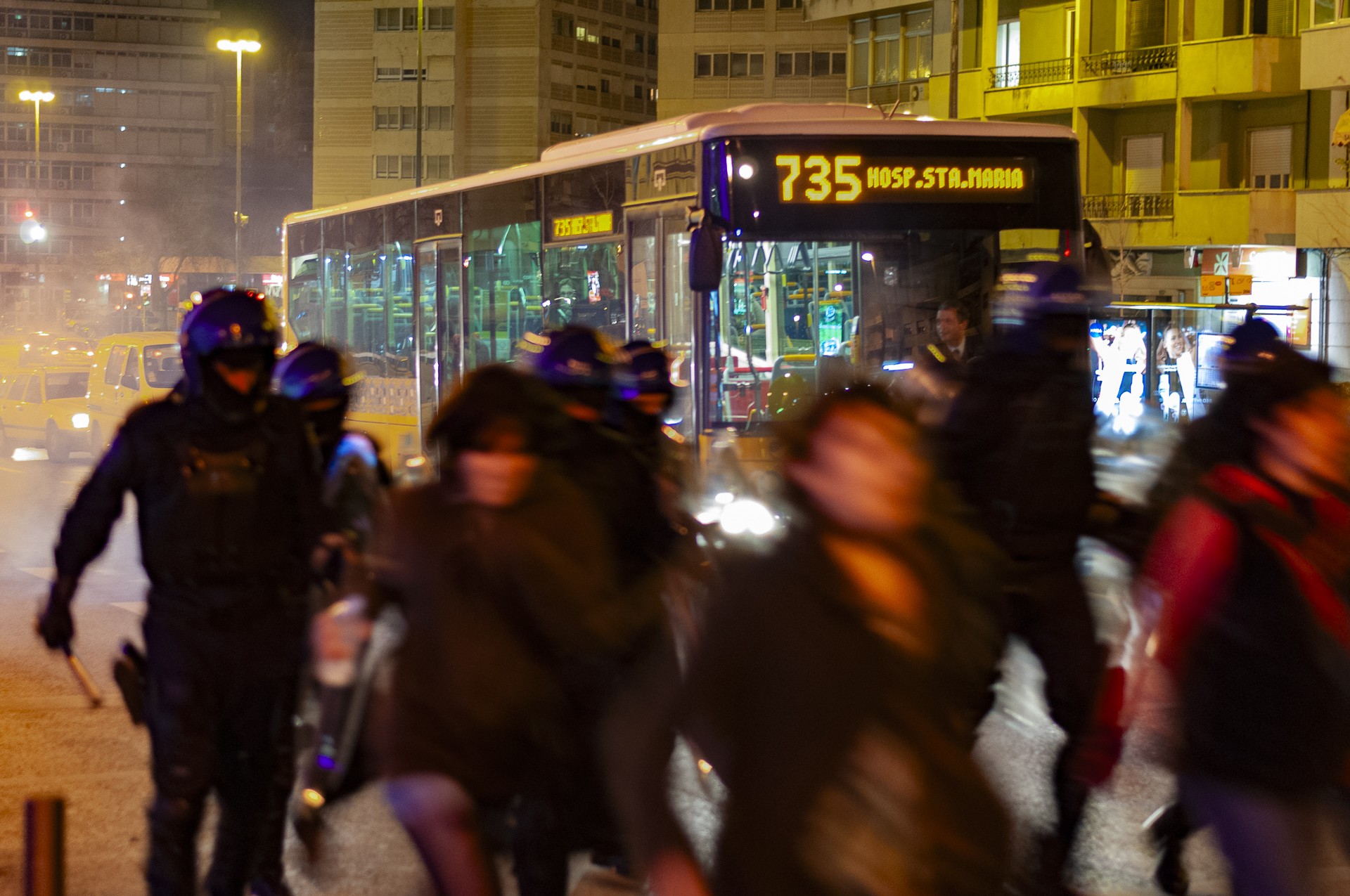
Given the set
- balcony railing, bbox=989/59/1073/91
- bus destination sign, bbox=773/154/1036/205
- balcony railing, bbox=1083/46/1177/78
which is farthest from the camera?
balcony railing, bbox=989/59/1073/91

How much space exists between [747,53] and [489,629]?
6619 cm

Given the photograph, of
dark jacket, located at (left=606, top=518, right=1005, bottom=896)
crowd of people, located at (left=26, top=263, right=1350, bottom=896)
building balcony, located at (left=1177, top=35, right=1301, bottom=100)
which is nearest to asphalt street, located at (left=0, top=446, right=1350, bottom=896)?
crowd of people, located at (left=26, top=263, right=1350, bottom=896)

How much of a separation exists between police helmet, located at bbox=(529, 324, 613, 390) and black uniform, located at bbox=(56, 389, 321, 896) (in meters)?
0.94

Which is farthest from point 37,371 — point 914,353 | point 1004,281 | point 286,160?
point 286,160

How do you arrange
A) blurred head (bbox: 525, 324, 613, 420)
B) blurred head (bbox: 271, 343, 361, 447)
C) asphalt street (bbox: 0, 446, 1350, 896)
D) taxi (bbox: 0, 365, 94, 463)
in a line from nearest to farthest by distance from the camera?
blurred head (bbox: 525, 324, 613, 420) → asphalt street (bbox: 0, 446, 1350, 896) → blurred head (bbox: 271, 343, 361, 447) → taxi (bbox: 0, 365, 94, 463)

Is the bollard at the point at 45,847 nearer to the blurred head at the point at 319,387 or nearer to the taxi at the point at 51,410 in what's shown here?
the blurred head at the point at 319,387

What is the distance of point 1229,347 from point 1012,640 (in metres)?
1.58

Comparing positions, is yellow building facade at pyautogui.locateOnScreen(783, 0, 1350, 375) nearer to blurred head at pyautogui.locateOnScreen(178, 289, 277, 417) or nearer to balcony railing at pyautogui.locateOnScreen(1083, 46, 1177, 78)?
balcony railing at pyautogui.locateOnScreen(1083, 46, 1177, 78)

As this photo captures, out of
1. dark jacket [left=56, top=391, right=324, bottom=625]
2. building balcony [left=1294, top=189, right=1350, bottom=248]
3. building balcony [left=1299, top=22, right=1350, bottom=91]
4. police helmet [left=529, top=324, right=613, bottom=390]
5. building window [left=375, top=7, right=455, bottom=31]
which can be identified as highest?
building window [left=375, top=7, right=455, bottom=31]

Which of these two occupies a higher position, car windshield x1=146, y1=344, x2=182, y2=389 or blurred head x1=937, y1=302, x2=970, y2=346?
blurred head x1=937, y1=302, x2=970, y2=346

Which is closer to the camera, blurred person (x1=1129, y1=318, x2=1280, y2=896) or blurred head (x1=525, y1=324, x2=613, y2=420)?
blurred person (x1=1129, y1=318, x2=1280, y2=896)

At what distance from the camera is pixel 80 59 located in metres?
123

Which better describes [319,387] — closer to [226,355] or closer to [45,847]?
[226,355]

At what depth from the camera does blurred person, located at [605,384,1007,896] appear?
237 centimetres
